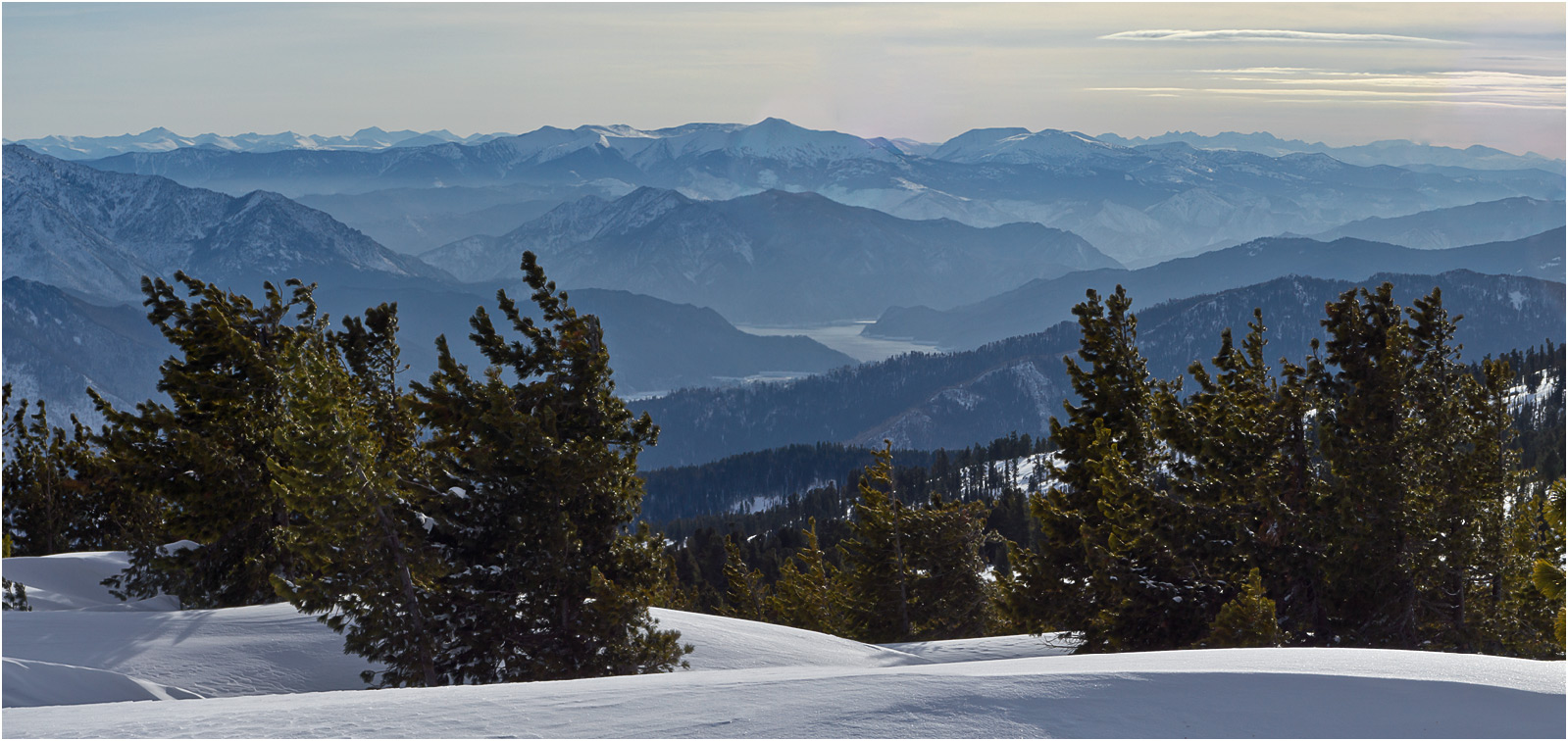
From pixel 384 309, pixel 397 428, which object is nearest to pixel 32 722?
pixel 397 428

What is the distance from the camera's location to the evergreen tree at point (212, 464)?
23.4m

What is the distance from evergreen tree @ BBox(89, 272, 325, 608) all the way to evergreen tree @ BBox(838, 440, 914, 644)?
2123 centimetres

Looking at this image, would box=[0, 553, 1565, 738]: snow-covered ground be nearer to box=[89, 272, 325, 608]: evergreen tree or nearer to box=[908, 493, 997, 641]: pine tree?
box=[89, 272, 325, 608]: evergreen tree

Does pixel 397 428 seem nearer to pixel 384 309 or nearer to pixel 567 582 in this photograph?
pixel 384 309

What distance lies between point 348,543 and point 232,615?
558cm

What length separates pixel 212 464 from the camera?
2319 centimetres

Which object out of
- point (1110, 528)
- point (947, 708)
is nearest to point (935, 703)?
point (947, 708)

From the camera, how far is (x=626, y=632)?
64.5 feet

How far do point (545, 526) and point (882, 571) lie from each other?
893 inches

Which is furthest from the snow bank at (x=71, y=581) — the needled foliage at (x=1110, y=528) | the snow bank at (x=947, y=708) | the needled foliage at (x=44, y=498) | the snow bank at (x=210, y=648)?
the needled foliage at (x=1110, y=528)

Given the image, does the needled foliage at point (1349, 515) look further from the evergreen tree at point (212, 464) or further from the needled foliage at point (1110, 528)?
the evergreen tree at point (212, 464)

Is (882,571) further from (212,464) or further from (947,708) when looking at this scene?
(947,708)

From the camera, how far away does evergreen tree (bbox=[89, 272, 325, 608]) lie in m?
23.4

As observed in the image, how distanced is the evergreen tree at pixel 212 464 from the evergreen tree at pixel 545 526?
5.72 meters
